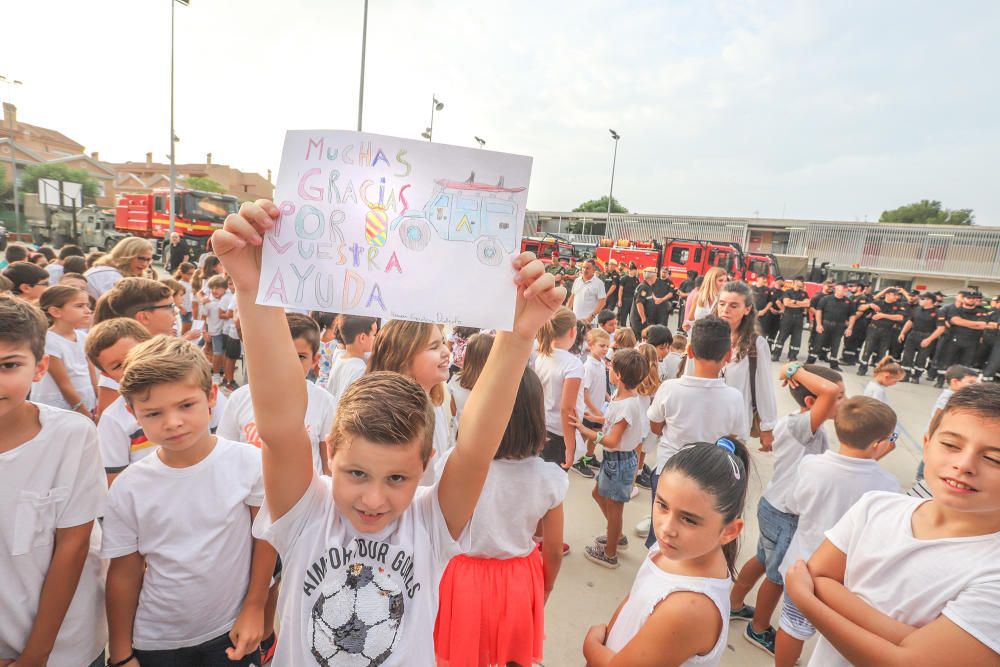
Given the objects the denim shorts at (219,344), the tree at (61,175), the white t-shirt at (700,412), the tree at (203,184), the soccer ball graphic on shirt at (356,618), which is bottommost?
the denim shorts at (219,344)

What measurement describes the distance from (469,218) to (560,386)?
2.40 m

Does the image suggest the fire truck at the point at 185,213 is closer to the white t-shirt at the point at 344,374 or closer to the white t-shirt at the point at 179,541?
the white t-shirt at the point at 344,374

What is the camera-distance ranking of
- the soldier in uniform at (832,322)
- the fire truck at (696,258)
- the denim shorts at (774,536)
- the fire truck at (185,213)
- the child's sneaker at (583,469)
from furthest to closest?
the fire truck at (185,213), the fire truck at (696,258), the soldier in uniform at (832,322), the child's sneaker at (583,469), the denim shorts at (774,536)

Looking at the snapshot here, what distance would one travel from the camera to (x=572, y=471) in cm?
471

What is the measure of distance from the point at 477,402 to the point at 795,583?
113cm

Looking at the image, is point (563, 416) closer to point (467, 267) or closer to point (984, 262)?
point (467, 267)

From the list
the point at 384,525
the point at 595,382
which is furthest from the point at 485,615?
the point at 595,382

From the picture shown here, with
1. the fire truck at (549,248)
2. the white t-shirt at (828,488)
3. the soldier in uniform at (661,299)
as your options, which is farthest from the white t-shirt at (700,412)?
the fire truck at (549,248)

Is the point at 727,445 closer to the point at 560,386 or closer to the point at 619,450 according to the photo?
the point at 619,450

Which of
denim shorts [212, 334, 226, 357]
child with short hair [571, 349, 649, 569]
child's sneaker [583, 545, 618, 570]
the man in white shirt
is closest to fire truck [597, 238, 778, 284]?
the man in white shirt

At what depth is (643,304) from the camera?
32.9ft

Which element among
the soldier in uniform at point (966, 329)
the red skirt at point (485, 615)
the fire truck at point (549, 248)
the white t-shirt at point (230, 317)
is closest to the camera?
the red skirt at point (485, 615)

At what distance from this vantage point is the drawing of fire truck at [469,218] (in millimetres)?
1174

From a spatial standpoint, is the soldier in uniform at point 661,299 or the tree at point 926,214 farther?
Result: the tree at point 926,214
